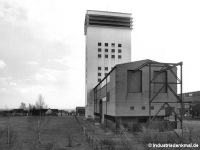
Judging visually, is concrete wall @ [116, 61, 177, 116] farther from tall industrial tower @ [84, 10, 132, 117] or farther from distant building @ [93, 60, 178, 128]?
tall industrial tower @ [84, 10, 132, 117]

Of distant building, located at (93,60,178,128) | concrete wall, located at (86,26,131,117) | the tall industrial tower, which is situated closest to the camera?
distant building, located at (93,60,178,128)

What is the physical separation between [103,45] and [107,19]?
527 inches

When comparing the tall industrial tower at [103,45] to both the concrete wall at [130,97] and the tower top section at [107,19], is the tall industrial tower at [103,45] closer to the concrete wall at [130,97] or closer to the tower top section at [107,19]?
the tower top section at [107,19]

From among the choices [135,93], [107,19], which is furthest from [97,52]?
[135,93]

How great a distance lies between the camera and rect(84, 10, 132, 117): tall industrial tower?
80062 millimetres

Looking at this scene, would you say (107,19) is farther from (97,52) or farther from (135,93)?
(135,93)

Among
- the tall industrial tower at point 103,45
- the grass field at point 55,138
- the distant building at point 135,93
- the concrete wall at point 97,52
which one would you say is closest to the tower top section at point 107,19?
the tall industrial tower at point 103,45

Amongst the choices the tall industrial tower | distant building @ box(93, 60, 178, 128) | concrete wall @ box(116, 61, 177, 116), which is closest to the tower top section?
the tall industrial tower

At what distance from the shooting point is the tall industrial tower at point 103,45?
80.1 m

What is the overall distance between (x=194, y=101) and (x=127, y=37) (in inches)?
1621

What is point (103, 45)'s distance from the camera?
82938 mm

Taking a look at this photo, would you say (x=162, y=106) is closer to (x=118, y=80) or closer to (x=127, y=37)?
(x=118, y=80)

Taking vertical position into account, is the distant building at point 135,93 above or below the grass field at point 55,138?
above

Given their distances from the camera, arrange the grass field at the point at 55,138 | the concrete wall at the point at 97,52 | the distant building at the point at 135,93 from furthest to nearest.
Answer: the concrete wall at the point at 97,52
the distant building at the point at 135,93
the grass field at the point at 55,138
